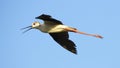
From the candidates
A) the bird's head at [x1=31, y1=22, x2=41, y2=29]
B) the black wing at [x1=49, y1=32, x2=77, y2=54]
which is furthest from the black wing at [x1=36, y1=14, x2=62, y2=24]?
the black wing at [x1=49, y1=32, x2=77, y2=54]

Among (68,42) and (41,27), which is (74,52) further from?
(41,27)

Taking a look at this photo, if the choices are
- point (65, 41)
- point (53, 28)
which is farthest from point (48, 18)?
point (65, 41)

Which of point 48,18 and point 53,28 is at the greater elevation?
point 48,18

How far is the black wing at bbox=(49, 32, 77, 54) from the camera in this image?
18875mm

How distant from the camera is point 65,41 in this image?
19.4m

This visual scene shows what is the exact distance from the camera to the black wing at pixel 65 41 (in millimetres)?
18875

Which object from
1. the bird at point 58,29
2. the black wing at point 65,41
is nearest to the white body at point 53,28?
the bird at point 58,29

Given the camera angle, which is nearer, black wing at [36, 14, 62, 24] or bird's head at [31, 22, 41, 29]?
black wing at [36, 14, 62, 24]

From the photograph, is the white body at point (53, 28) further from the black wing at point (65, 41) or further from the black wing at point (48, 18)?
the black wing at point (65, 41)

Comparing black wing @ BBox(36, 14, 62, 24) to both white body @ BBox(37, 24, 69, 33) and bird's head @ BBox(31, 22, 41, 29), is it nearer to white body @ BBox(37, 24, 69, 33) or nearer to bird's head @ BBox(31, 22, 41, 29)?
white body @ BBox(37, 24, 69, 33)

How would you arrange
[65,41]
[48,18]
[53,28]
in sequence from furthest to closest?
[65,41]
[53,28]
[48,18]

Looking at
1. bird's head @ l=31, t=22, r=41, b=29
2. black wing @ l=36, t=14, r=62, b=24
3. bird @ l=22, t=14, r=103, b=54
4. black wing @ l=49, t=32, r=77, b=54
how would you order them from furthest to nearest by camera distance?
black wing @ l=49, t=32, r=77, b=54, bird's head @ l=31, t=22, r=41, b=29, bird @ l=22, t=14, r=103, b=54, black wing @ l=36, t=14, r=62, b=24

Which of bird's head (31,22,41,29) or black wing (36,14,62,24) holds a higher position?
bird's head (31,22,41,29)

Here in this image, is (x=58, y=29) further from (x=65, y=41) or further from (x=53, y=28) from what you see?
(x=65, y=41)
